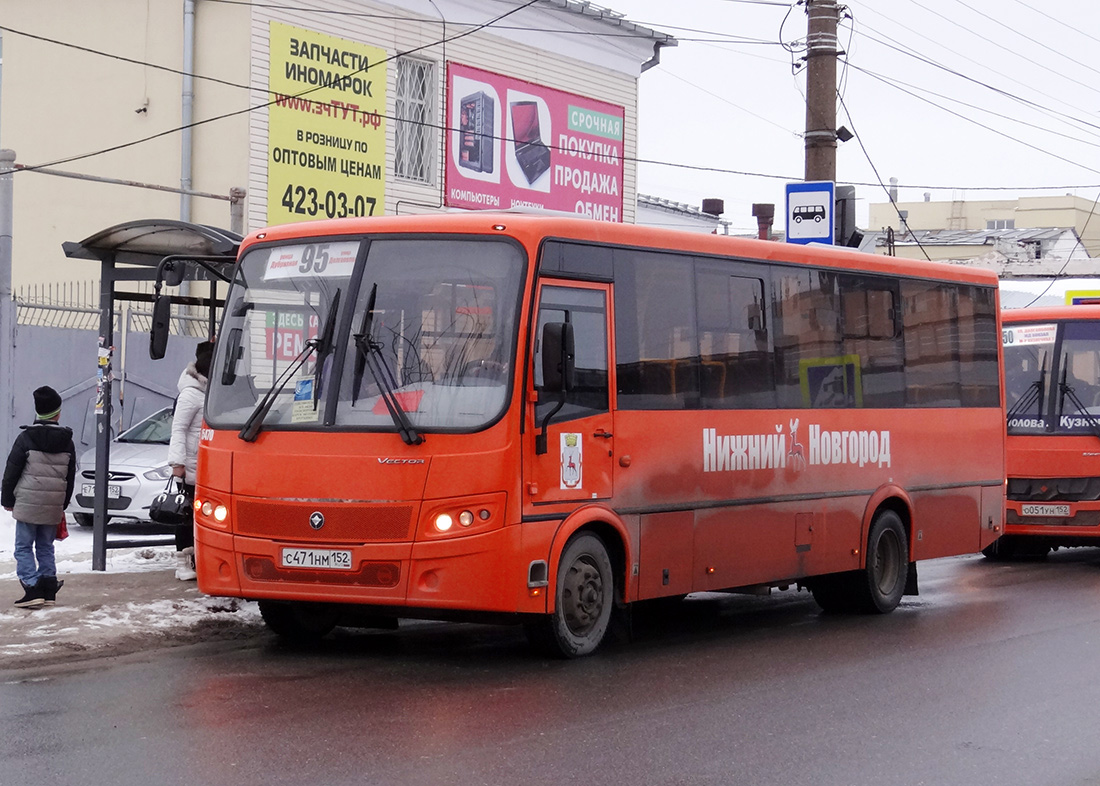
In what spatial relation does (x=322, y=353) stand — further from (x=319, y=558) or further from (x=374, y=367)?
(x=319, y=558)

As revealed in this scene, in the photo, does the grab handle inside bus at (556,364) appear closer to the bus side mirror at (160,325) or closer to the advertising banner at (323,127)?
the bus side mirror at (160,325)

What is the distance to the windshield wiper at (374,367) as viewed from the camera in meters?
9.34

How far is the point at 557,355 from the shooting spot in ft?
30.6

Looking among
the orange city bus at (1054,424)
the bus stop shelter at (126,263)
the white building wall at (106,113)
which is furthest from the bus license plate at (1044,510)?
the white building wall at (106,113)

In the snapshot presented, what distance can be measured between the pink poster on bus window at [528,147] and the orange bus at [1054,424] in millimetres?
9896

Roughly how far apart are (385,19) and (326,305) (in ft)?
51.8

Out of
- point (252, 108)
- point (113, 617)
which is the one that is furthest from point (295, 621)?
point (252, 108)

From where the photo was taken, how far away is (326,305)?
977 centimetres

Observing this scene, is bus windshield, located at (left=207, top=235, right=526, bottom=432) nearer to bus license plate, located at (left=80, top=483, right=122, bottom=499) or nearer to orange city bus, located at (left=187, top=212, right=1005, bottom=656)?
orange city bus, located at (left=187, top=212, right=1005, bottom=656)

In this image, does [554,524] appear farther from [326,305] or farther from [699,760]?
[699,760]

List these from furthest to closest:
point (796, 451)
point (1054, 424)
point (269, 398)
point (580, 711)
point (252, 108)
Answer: point (252, 108), point (1054, 424), point (796, 451), point (269, 398), point (580, 711)

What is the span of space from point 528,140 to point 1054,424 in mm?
12000

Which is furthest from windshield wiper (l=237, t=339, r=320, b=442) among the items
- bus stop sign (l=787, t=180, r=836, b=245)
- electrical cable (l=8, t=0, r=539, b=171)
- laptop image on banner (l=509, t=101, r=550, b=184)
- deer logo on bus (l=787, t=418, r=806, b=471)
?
laptop image on banner (l=509, t=101, r=550, b=184)

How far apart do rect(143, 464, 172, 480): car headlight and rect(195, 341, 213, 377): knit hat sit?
486 centimetres
